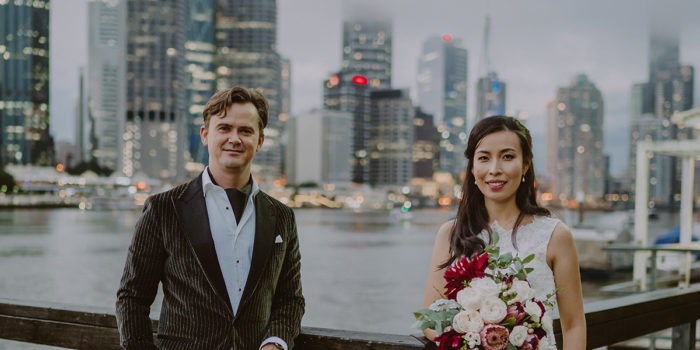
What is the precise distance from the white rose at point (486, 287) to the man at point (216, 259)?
0.92m

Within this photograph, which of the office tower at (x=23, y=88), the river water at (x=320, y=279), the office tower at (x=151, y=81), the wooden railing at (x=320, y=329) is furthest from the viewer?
the office tower at (x=151, y=81)

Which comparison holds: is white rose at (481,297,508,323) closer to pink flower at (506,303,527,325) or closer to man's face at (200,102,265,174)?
pink flower at (506,303,527,325)

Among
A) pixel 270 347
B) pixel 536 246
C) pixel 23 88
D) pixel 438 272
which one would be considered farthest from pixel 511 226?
pixel 23 88

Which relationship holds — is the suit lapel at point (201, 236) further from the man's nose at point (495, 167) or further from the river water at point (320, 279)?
the man's nose at point (495, 167)

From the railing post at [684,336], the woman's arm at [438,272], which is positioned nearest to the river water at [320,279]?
the woman's arm at [438,272]

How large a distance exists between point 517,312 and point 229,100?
1.46 metres

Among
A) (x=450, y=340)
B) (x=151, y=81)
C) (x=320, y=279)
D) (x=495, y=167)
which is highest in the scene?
(x=151, y=81)

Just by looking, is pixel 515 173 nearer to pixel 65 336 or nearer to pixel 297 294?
pixel 297 294

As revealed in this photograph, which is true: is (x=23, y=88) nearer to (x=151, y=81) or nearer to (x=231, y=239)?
(x=151, y=81)

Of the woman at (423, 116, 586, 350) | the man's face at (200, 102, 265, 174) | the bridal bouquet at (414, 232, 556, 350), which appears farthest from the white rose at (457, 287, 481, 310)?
the man's face at (200, 102, 265, 174)

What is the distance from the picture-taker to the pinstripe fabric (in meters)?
2.37

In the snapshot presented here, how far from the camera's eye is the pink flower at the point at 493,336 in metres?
1.90

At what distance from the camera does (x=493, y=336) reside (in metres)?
1.91

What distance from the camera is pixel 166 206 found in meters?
2.45
